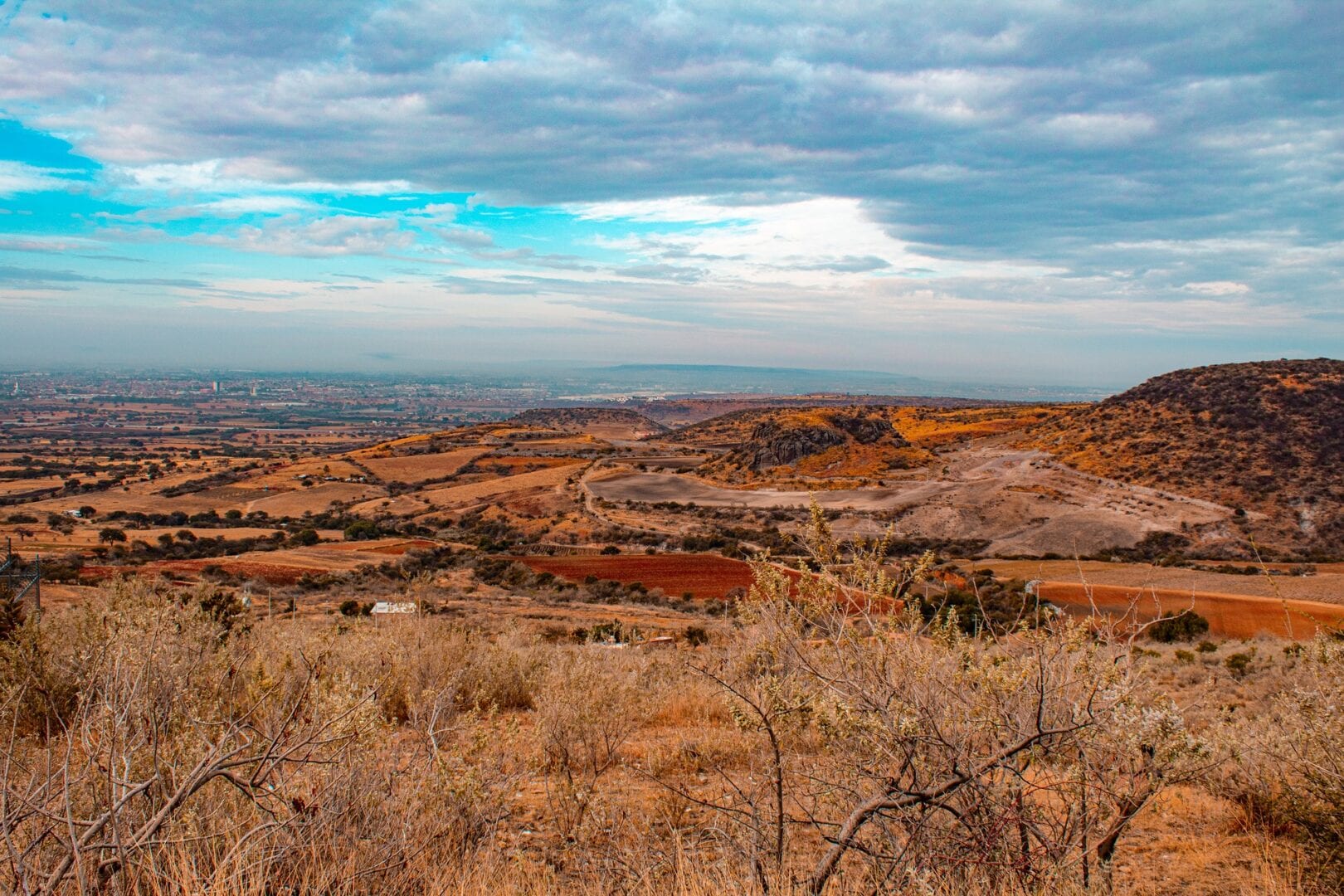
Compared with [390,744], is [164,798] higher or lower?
higher

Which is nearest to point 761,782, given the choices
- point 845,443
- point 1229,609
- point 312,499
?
point 1229,609

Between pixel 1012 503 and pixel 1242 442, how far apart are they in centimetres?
1840

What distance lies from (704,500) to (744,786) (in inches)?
2125

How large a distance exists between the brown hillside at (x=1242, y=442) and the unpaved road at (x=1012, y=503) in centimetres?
251

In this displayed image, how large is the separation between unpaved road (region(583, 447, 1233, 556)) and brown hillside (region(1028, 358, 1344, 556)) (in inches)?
98.7

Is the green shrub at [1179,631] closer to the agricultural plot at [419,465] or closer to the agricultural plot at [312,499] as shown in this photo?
the agricultural plot at [312,499]

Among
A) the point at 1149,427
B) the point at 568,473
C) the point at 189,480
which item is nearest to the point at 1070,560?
the point at 1149,427

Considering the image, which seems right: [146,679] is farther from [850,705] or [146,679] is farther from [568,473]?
[568,473]

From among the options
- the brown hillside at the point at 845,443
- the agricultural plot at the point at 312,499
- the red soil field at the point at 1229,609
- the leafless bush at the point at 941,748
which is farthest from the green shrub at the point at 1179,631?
the agricultural plot at the point at 312,499

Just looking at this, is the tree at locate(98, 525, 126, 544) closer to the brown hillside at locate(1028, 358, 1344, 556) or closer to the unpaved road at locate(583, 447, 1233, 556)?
the unpaved road at locate(583, 447, 1233, 556)

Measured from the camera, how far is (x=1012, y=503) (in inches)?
1909

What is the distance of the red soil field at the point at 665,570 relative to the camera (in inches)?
1171

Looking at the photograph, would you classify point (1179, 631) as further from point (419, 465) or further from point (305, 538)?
point (419, 465)

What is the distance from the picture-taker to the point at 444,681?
7.52 metres
